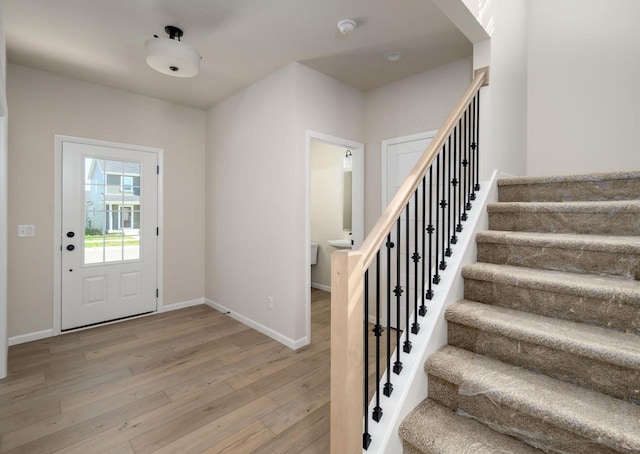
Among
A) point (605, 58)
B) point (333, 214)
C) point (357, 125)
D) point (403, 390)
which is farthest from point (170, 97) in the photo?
point (605, 58)

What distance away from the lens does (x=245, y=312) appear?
3600 millimetres

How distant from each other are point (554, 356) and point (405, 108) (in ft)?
8.93

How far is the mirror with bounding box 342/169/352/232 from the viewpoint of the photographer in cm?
479

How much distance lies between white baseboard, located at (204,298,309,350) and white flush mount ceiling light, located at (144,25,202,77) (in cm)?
251

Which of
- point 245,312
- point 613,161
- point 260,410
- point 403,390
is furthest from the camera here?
point 245,312

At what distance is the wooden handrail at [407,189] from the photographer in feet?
4.09

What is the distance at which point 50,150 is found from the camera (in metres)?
3.20

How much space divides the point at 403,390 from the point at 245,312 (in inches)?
103

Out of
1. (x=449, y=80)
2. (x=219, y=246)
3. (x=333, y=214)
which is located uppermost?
(x=449, y=80)

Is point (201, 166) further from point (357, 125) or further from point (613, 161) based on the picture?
point (613, 161)

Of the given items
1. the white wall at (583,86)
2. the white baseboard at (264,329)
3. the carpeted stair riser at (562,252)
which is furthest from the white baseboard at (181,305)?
the white wall at (583,86)

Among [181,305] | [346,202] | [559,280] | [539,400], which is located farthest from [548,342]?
[181,305]

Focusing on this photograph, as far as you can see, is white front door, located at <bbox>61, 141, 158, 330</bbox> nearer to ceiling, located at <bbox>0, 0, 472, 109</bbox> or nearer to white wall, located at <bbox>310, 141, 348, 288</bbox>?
ceiling, located at <bbox>0, 0, 472, 109</bbox>

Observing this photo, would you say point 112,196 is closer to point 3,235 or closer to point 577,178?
point 3,235
